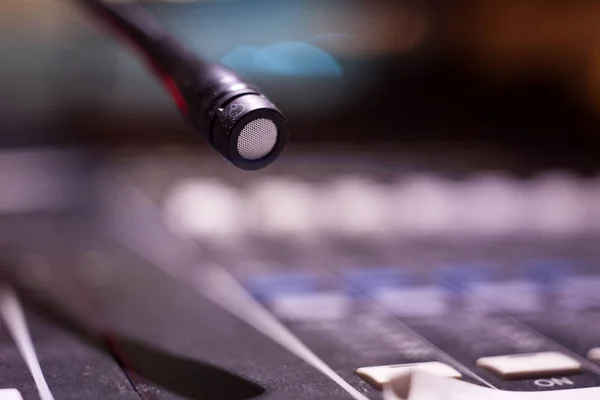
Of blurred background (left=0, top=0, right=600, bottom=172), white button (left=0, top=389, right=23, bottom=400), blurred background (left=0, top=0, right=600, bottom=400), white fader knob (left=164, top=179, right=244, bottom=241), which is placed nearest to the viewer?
white button (left=0, top=389, right=23, bottom=400)

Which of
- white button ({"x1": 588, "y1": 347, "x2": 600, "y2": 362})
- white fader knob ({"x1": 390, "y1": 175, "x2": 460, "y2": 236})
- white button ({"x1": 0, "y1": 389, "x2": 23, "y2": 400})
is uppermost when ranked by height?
white fader knob ({"x1": 390, "y1": 175, "x2": 460, "y2": 236})

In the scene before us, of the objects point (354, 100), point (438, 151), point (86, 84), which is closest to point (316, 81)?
point (354, 100)

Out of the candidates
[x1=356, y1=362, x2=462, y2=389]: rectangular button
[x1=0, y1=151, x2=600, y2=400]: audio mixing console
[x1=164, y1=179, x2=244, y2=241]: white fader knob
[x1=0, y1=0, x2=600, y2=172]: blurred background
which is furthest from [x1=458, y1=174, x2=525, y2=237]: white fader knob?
[x1=356, y1=362, x2=462, y2=389]: rectangular button

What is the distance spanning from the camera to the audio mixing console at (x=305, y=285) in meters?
0.49

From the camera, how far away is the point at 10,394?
0.43 meters

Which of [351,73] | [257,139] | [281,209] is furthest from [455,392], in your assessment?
[351,73]

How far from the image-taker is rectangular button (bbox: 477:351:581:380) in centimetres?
49

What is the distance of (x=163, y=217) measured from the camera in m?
0.85

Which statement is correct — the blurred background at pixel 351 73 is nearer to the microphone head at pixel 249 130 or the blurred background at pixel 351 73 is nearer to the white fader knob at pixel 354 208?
the white fader knob at pixel 354 208

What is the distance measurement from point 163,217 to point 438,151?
0.39m

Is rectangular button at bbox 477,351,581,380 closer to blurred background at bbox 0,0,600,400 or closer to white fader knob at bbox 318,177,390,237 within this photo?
blurred background at bbox 0,0,600,400

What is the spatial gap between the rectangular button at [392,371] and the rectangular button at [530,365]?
0.03 m

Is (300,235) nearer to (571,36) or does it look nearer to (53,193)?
(53,193)

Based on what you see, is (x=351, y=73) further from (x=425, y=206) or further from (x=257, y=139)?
(x=257, y=139)
